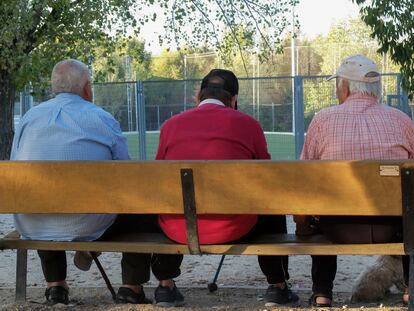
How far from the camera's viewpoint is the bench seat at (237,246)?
409cm

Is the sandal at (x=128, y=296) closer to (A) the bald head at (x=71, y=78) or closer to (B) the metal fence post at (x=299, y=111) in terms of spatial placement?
Result: (A) the bald head at (x=71, y=78)

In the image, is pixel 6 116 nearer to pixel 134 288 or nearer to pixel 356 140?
pixel 134 288

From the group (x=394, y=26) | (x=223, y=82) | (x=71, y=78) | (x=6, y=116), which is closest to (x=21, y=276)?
(x=71, y=78)

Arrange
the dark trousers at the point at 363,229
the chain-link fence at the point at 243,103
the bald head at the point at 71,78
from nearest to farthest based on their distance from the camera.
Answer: the dark trousers at the point at 363,229 → the bald head at the point at 71,78 → the chain-link fence at the point at 243,103

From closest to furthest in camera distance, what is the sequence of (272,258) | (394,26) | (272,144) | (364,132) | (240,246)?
(240,246) < (364,132) < (272,258) < (394,26) < (272,144)

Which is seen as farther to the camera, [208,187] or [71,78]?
[71,78]

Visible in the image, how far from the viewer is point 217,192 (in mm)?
4059

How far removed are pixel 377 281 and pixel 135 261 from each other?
5.21ft

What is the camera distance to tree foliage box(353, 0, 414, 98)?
7344 mm

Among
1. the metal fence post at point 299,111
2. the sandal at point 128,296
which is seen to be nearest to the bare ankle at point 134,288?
the sandal at point 128,296

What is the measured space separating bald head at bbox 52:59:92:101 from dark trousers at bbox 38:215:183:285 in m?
0.87

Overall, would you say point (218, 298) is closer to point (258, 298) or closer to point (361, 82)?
point (258, 298)

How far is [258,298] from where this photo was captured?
521 centimetres

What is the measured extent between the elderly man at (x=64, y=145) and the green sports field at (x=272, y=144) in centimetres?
1002
